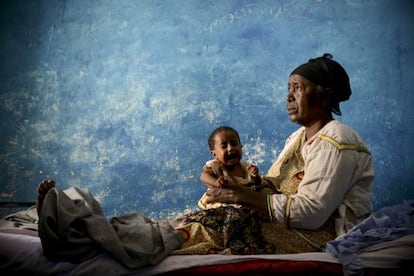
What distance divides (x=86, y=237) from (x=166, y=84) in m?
2.53

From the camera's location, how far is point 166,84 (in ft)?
13.5

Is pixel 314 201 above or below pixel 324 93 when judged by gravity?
below

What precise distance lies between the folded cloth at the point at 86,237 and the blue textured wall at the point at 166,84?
216cm

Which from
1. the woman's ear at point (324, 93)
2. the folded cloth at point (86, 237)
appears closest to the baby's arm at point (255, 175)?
the woman's ear at point (324, 93)

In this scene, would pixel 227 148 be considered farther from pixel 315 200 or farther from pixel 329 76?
pixel 315 200

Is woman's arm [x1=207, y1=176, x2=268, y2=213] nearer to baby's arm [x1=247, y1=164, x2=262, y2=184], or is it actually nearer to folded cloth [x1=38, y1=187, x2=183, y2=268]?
baby's arm [x1=247, y1=164, x2=262, y2=184]

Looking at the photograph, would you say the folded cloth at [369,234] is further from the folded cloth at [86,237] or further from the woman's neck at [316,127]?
the folded cloth at [86,237]

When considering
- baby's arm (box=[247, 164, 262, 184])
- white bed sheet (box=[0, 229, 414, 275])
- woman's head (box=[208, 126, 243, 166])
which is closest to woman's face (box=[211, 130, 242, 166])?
woman's head (box=[208, 126, 243, 166])

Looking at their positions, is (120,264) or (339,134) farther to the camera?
(339,134)

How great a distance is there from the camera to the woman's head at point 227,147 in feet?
9.27

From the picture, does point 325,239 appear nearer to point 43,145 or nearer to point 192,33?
point 192,33

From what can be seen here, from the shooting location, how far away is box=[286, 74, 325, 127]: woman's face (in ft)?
7.77

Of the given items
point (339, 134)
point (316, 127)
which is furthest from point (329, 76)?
point (339, 134)

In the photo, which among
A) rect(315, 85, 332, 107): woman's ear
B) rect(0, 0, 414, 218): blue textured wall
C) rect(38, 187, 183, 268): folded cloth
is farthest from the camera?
rect(0, 0, 414, 218): blue textured wall
